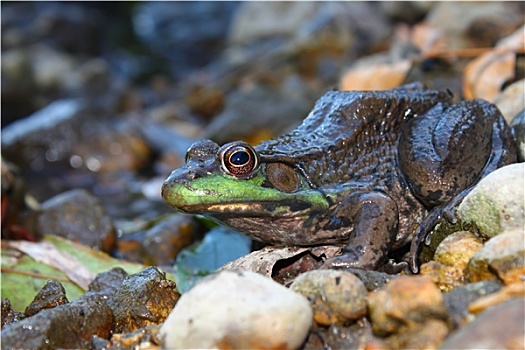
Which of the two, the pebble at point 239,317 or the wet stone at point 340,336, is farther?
the wet stone at point 340,336

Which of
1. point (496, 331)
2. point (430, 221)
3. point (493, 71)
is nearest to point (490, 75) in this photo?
point (493, 71)

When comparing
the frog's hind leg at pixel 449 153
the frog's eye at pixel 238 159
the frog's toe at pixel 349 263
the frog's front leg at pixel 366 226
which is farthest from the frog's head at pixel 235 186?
the frog's hind leg at pixel 449 153

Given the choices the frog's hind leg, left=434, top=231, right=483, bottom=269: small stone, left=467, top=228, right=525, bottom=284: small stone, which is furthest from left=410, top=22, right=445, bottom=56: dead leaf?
left=467, top=228, right=525, bottom=284: small stone

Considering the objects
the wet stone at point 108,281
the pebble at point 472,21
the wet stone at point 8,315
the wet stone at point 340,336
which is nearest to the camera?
the wet stone at point 340,336

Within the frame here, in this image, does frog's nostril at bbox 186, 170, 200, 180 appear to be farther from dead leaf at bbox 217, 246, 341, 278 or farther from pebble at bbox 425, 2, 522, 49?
pebble at bbox 425, 2, 522, 49

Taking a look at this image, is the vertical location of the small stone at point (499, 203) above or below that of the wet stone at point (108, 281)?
above

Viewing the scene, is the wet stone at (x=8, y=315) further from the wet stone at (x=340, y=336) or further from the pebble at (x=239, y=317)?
the wet stone at (x=340, y=336)
